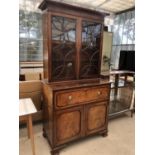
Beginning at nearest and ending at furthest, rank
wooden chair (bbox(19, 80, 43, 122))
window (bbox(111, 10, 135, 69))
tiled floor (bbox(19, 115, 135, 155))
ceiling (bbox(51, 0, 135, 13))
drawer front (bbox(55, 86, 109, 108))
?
1. drawer front (bbox(55, 86, 109, 108))
2. tiled floor (bbox(19, 115, 135, 155))
3. wooden chair (bbox(19, 80, 43, 122))
4. ceiling (bbox(51, 0, 135, 13))
5. window (bbox(111, 10, 135, 69))

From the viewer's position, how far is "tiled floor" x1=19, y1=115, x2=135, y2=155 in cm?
212

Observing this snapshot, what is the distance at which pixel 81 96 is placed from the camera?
2129 mm

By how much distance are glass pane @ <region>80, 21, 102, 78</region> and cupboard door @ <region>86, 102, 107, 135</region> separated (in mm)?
490

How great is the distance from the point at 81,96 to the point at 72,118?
319 mm

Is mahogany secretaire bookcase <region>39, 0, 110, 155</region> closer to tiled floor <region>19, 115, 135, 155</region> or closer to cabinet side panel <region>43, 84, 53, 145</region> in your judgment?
cabinet side panel <region>43, 84, 53, 145</region>

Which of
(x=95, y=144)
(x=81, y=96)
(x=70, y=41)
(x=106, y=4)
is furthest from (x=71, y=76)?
(x=106, y=4)

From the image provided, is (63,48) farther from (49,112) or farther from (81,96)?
(49,112)

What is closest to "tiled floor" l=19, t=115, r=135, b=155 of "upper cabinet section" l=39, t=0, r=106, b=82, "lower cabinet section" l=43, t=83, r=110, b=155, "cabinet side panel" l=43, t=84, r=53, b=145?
"lower cabinet section" l=43, t=83, r=110, b=155

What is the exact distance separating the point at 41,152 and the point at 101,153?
2.63 ft

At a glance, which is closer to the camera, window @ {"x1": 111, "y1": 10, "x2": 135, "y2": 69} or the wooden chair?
the wooden chair

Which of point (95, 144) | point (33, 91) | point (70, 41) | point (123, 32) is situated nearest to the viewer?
point (70, 41)
